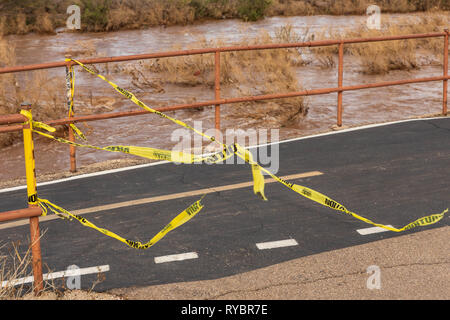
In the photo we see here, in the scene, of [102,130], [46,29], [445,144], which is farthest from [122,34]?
[445,144]

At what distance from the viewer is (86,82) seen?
1934 centimetres

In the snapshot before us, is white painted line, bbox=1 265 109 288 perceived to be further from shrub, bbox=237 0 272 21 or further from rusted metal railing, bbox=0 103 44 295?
shrub, bbox=237 0 272 21

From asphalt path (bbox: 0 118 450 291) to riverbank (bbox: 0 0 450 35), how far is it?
76.6ft

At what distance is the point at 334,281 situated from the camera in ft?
17.1

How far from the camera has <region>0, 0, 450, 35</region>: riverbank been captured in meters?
33.3

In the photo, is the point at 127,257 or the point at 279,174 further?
the point at 279,174

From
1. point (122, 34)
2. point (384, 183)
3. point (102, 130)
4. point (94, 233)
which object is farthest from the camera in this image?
point (122, 34)

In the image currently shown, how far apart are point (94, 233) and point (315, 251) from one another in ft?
6.20

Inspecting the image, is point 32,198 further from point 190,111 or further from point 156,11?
point 156,11

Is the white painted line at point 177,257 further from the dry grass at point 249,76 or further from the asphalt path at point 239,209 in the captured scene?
the dry grass at point 249,76

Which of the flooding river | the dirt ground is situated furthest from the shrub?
the dirt ground

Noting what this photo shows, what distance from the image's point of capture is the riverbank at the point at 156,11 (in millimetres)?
33312

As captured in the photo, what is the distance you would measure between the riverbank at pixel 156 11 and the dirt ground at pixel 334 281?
26326 millimetres
